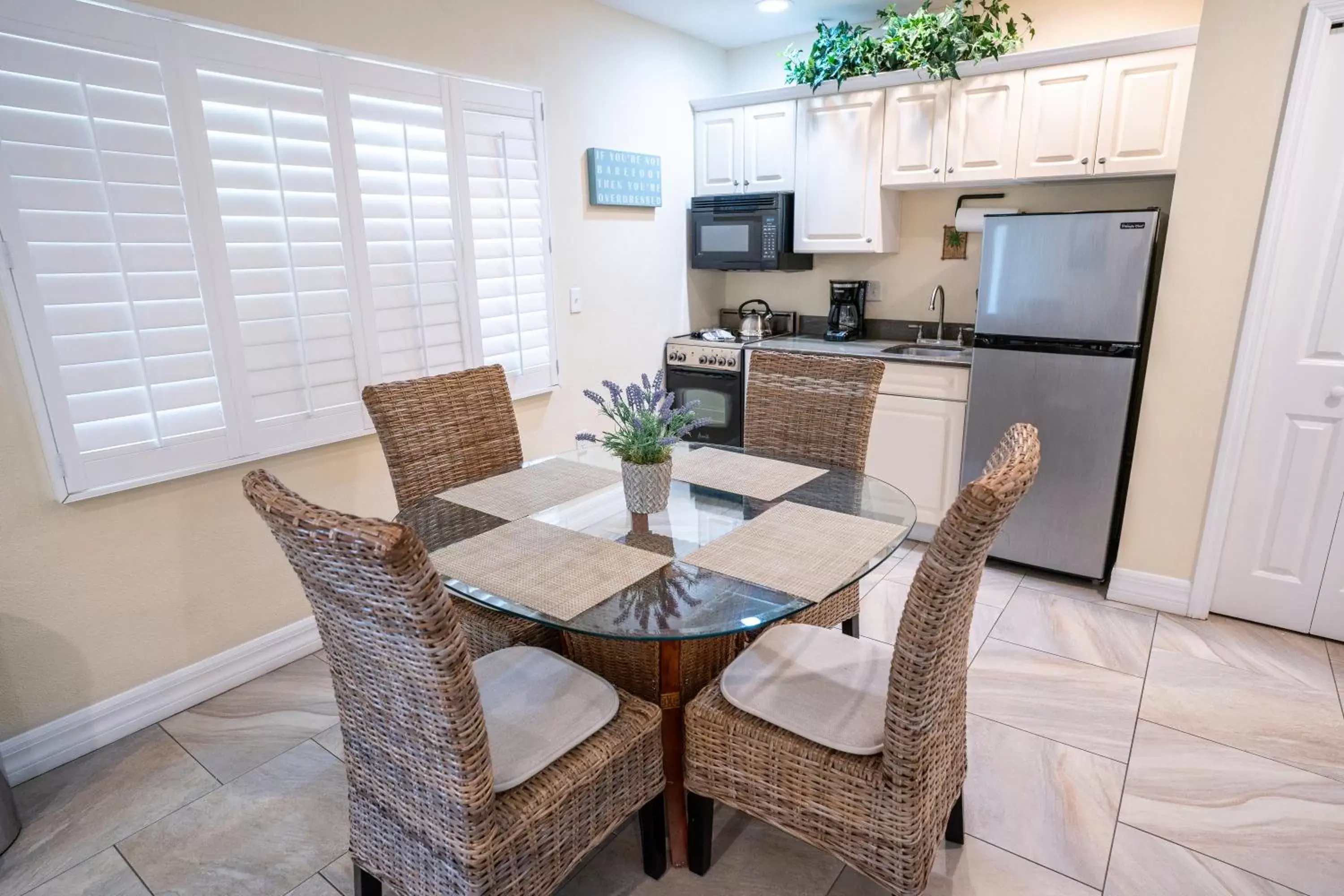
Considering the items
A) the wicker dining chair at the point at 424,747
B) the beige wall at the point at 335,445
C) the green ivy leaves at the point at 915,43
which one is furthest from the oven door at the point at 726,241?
the wicker dining chair at the point at 424,747

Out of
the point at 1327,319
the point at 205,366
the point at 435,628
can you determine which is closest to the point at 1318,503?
the point at 1327,319

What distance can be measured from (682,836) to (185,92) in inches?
94.1

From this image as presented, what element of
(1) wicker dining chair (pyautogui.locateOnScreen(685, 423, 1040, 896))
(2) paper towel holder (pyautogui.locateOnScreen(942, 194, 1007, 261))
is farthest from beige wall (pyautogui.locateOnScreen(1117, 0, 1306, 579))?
(1) wicker dining chair (pyautogui.locateOnScreen(685, 423, 1040, 896))

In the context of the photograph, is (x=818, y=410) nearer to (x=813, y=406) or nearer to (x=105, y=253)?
(x=813, y=406)

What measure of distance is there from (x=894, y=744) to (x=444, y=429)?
1.51 m

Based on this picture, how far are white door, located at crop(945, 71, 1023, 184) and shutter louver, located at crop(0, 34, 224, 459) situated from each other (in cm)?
294

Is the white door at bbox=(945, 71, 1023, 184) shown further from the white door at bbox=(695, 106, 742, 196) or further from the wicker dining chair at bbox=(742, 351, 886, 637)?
the wicker dining chair at bbox=(742, 351, 886, 637)

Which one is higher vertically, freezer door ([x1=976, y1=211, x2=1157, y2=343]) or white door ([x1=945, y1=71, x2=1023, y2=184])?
white door ([x1=945, y1=71, x2=1023, y2=184])

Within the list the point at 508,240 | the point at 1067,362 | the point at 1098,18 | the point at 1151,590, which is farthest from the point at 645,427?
the point at 1098,18

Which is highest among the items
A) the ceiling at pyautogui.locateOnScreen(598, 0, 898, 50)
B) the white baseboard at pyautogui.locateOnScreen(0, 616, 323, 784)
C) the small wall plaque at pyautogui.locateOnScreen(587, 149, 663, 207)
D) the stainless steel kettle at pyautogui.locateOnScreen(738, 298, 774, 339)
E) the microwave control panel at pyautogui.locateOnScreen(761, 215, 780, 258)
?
the ceiling at pyautogui.locateOnScreen(598, 0, 898, 50)

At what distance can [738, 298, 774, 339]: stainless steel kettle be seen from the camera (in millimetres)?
4086

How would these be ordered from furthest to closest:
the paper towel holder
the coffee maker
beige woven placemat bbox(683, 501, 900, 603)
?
the coffee maker, the paper towel holder, beige woven placemat bbox(683, 501, 900, 603)

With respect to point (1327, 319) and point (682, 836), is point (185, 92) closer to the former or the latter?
point (682, 836)

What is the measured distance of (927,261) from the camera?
3699mm
